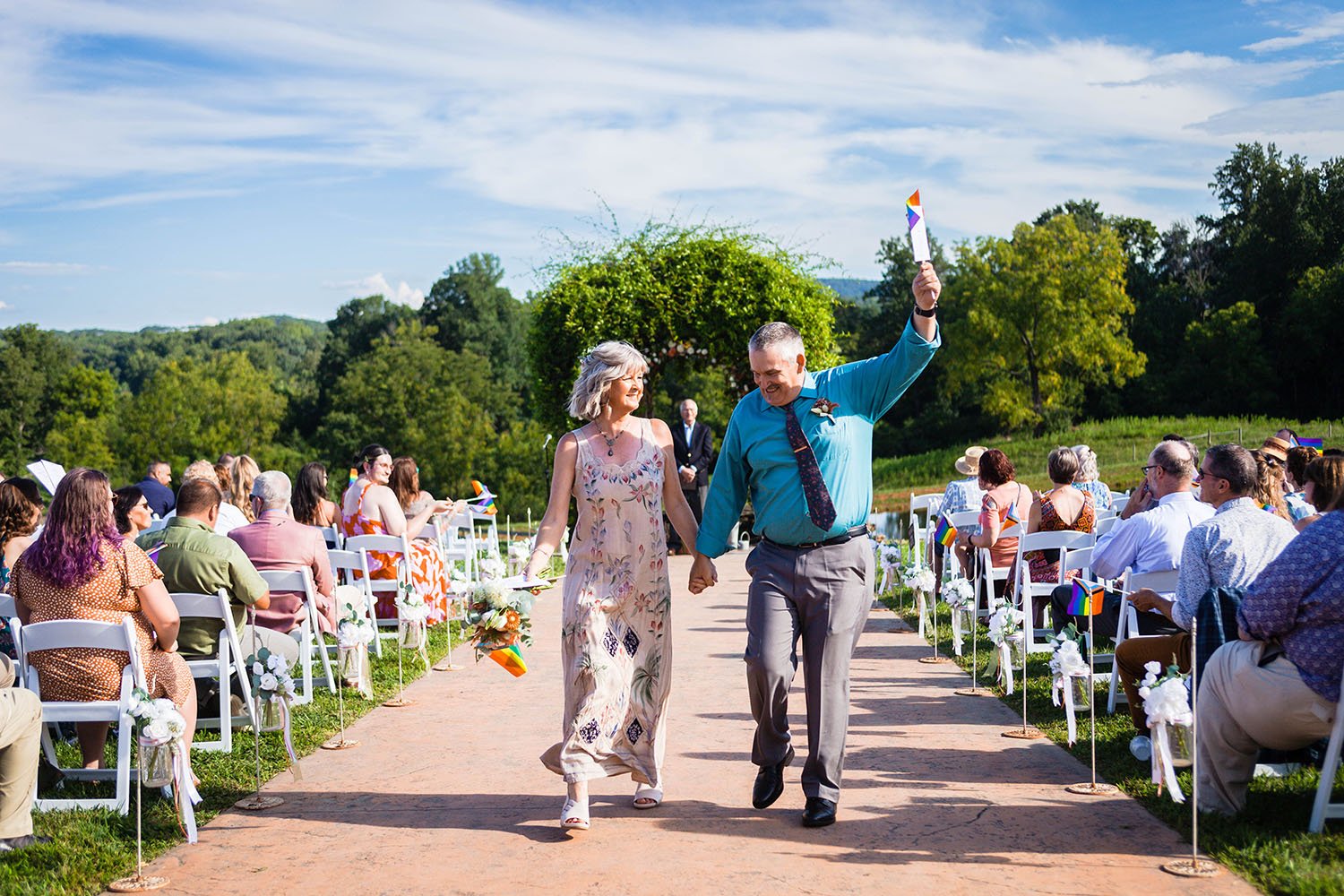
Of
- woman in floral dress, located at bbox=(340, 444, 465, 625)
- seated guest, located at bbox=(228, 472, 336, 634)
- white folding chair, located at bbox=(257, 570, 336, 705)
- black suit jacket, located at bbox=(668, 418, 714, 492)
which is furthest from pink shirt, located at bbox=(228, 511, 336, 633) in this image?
black suit jacket, located at bbox=(668, 418, 714, 492)

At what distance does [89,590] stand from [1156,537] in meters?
5.06

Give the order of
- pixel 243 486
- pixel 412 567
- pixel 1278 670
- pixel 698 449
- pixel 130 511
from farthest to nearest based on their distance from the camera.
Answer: pixel 698 449 < pixel 412 567 < pixel 243 486 < pixel 130 511 < pixel 1278 670

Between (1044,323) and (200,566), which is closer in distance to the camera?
(200,566)

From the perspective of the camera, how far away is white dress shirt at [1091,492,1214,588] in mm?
6215

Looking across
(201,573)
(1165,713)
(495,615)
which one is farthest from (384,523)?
(1165,713)

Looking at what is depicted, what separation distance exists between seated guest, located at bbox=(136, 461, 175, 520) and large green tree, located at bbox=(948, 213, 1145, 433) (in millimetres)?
47840

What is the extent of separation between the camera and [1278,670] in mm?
4316

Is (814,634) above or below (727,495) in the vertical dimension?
below

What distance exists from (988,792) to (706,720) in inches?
77.1

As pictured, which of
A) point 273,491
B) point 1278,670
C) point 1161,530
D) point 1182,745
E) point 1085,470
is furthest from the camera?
point 1085,470

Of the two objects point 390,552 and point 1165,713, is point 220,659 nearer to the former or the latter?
point 390,552

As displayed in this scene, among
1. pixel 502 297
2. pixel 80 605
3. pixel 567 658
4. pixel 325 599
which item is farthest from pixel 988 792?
pixel 502 297

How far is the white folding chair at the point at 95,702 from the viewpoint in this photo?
15.5ft

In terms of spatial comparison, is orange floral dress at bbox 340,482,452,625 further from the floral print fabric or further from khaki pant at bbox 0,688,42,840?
→ khaki pant at bbox 0,688,42,840
